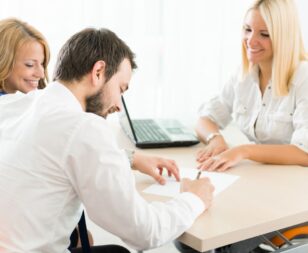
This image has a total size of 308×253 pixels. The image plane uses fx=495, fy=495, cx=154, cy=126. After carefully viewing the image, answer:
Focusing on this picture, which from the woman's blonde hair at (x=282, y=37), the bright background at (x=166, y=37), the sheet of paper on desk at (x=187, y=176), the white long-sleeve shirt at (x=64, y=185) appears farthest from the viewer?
the bright background at (x=166, y=37)

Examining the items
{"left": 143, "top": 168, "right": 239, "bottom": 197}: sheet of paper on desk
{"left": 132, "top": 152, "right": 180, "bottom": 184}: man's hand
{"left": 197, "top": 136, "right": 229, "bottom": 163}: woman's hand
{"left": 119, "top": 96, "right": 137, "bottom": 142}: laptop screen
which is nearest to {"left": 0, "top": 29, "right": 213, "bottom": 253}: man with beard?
{"left": 143, "top": 168, "right": 239, "bottom": 197}: sheet of paper on desk

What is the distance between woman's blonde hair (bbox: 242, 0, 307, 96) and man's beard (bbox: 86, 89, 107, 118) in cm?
91

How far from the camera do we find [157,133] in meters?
2.03

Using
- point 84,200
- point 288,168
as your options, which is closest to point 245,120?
point 288,168

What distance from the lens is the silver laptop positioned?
190cm

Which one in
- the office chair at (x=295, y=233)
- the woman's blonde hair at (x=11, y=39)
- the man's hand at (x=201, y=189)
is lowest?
the office chair at (x=295, y=233)

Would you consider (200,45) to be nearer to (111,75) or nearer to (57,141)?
(111,75)

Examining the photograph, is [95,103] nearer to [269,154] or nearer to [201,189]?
[201,189]

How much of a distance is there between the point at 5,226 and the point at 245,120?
1.27 m

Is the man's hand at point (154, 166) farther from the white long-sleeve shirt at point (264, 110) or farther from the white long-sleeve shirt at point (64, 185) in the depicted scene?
the white long-sleeve shirt at point (264, 110)

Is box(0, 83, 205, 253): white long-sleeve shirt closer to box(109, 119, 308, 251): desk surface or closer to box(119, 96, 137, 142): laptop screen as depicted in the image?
box(109, 119, 308, 251): desk surface

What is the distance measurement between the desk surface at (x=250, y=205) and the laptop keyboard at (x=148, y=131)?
0.22 metres

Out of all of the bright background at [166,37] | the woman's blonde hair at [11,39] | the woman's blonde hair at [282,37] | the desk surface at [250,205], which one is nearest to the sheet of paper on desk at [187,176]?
the desk surface at [250,205]

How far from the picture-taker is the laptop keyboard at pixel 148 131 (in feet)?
6.40
